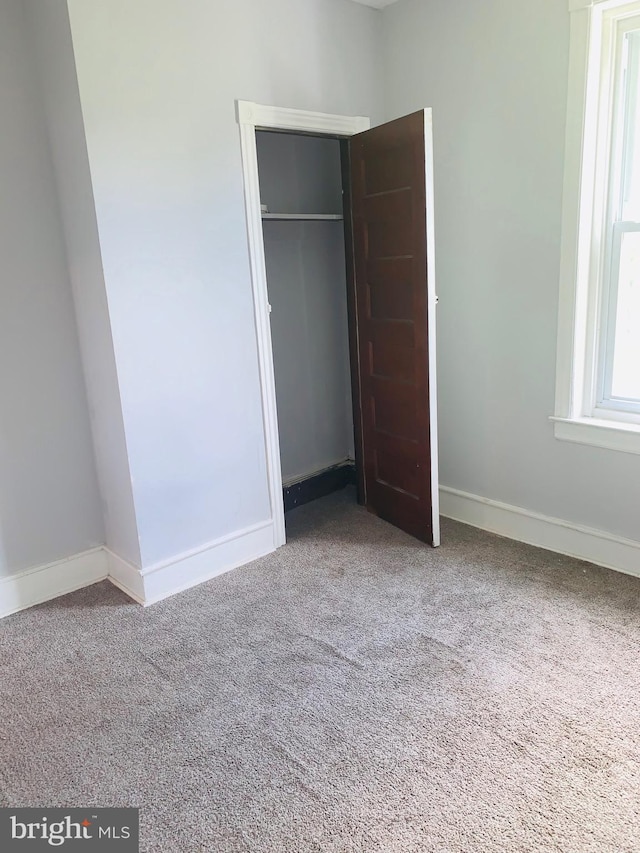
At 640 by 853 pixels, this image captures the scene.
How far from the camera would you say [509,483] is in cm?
326

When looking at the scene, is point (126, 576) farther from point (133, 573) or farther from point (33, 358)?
point (33, 358)

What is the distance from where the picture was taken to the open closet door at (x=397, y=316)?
2.88 meters

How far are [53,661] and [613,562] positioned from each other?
2.42 m

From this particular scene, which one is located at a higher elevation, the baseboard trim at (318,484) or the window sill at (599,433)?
the window sill at (599,433)

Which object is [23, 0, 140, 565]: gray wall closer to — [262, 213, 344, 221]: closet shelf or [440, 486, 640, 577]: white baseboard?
[262, 213, 344, 221]: closet shelf

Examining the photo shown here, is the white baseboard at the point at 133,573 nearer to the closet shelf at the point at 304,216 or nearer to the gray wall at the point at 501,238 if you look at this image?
the gray wall at the point at 501,238

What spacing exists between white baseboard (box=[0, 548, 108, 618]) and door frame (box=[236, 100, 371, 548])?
89cm

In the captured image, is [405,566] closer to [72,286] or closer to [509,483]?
[509,483]

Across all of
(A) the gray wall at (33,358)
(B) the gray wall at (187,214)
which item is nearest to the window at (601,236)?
(B) the gray wall at (187,214)

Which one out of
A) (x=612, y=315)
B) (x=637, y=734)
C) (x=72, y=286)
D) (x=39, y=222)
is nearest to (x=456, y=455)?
(x=612, y=315)

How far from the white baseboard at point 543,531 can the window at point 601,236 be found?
0.44 metres

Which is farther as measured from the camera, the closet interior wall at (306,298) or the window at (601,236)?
the closet interior wall at (306,298)

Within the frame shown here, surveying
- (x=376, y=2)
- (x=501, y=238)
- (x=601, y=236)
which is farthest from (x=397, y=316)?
(x=376, y=2)

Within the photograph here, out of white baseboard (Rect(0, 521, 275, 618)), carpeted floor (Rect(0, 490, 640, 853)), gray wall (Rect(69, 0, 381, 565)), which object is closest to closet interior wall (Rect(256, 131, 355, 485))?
gray wall (Rect(69, 0, 381, 565))
